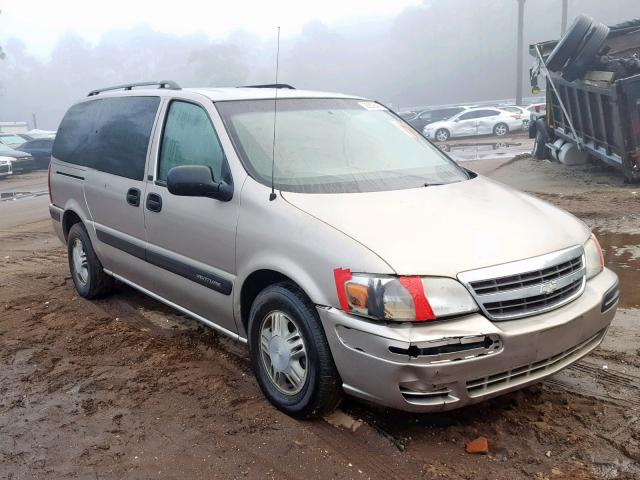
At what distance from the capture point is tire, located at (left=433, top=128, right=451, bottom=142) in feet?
90.8

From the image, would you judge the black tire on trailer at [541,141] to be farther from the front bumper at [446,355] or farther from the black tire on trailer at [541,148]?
the front bumper at [446,355]

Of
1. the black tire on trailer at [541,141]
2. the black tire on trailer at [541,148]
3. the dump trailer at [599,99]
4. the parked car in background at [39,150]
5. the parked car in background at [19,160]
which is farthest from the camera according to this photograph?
the parked car in background at [39,150]

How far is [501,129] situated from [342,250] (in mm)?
26293

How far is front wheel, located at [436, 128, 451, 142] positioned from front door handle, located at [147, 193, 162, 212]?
24683 mm

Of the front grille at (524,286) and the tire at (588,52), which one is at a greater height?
the tire at (588,52)

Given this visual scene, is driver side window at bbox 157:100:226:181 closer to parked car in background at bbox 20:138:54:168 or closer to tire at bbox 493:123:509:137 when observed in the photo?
parked car in background at bbox 20:138:54:168

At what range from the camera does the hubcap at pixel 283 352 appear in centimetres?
319

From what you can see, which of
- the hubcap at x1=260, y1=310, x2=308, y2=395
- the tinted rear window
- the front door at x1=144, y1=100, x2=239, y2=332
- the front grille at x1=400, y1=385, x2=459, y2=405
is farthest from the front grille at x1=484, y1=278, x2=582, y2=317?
the tinted rear window

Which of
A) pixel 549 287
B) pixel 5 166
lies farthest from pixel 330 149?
pixel 5 166

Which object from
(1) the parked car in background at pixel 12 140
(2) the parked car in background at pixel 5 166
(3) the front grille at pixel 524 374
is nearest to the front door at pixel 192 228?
(3) the front grille at pixel 524 374

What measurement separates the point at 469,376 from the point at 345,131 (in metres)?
1.88

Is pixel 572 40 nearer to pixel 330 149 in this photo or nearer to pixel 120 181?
pixel 330 149

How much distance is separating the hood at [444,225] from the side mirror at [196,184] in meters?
0.39

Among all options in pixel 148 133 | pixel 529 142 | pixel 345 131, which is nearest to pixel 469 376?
pixel 345 131
